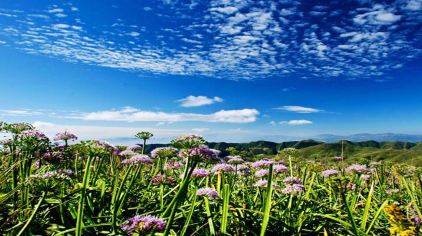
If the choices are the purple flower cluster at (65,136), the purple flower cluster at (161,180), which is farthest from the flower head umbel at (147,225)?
the purple flower cluster at (65,136)

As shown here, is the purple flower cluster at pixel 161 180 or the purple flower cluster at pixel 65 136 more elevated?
the purple flower cluster at pixel 65 136

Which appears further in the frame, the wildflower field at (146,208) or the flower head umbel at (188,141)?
the flower head umbel at (188,141)

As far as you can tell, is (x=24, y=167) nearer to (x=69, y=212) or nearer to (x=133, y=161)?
(x=69, y=212)

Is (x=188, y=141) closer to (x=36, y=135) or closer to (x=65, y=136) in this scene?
(x=36, y=135)

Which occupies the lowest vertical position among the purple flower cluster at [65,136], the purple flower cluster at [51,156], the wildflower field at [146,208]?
the wildflower field at [146,208]

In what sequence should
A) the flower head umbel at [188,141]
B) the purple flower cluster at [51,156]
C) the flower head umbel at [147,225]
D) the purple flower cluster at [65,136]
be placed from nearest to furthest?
the flower head umbel at [147,225]
the flower head umbel at [188,141]
the purple flower cluster at [51,156]
the purple flower cluster at [65,136]

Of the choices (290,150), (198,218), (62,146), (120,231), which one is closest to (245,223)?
(198,218)

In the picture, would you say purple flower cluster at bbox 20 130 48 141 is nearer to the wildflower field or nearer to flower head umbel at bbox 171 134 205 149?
the wildflower field

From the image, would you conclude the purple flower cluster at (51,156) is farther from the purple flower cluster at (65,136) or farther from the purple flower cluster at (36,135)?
the purple flower cluster at (65,136)

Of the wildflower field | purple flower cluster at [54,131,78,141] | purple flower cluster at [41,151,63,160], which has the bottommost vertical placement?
the wildflower field

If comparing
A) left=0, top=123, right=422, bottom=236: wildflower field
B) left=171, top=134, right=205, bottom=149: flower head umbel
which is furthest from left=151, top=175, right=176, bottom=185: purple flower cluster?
left=171, top=134, right=205, bottom=149: flower head umbel

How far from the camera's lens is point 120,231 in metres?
4.21

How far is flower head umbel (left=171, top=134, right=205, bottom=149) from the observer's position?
4.98 metres

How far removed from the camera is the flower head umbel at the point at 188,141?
4.98 m
